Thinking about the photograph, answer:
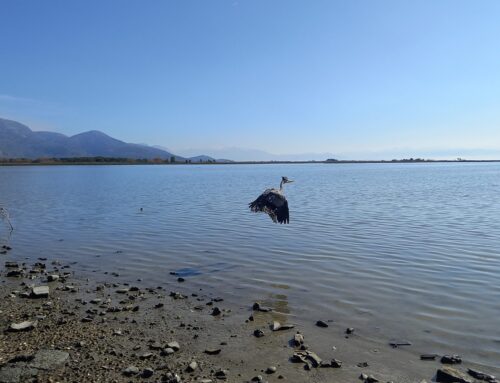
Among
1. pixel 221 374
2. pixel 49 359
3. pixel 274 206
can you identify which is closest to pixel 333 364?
pixel 221 374

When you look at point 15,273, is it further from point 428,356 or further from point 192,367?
point 428,356

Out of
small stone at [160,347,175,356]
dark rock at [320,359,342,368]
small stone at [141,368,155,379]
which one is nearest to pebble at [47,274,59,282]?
small stone at [160,347,175,356]

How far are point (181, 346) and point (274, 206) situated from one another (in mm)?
9521

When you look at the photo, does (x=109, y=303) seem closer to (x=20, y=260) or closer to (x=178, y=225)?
(x=20, y=260)

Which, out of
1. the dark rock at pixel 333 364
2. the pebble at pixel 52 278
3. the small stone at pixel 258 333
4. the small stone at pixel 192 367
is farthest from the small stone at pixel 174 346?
the pebble at pixel 52 278

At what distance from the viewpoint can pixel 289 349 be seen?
814 centimetres

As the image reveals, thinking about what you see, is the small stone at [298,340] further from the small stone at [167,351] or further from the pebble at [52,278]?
the pebble at [52,278]

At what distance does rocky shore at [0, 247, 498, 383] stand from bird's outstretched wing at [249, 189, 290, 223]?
20.4ft

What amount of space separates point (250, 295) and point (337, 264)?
3893 millimetres

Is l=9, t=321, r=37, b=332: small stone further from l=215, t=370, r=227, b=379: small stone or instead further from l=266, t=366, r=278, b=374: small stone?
l=266, t=366, r=278, b=374: small stone

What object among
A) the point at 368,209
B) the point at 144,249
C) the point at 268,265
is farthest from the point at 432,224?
the point at 144,249

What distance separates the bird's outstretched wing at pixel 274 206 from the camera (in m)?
17.1

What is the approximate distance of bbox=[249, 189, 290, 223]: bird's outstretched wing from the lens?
56.1ft

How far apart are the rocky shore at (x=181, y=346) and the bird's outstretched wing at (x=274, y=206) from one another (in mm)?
6221
